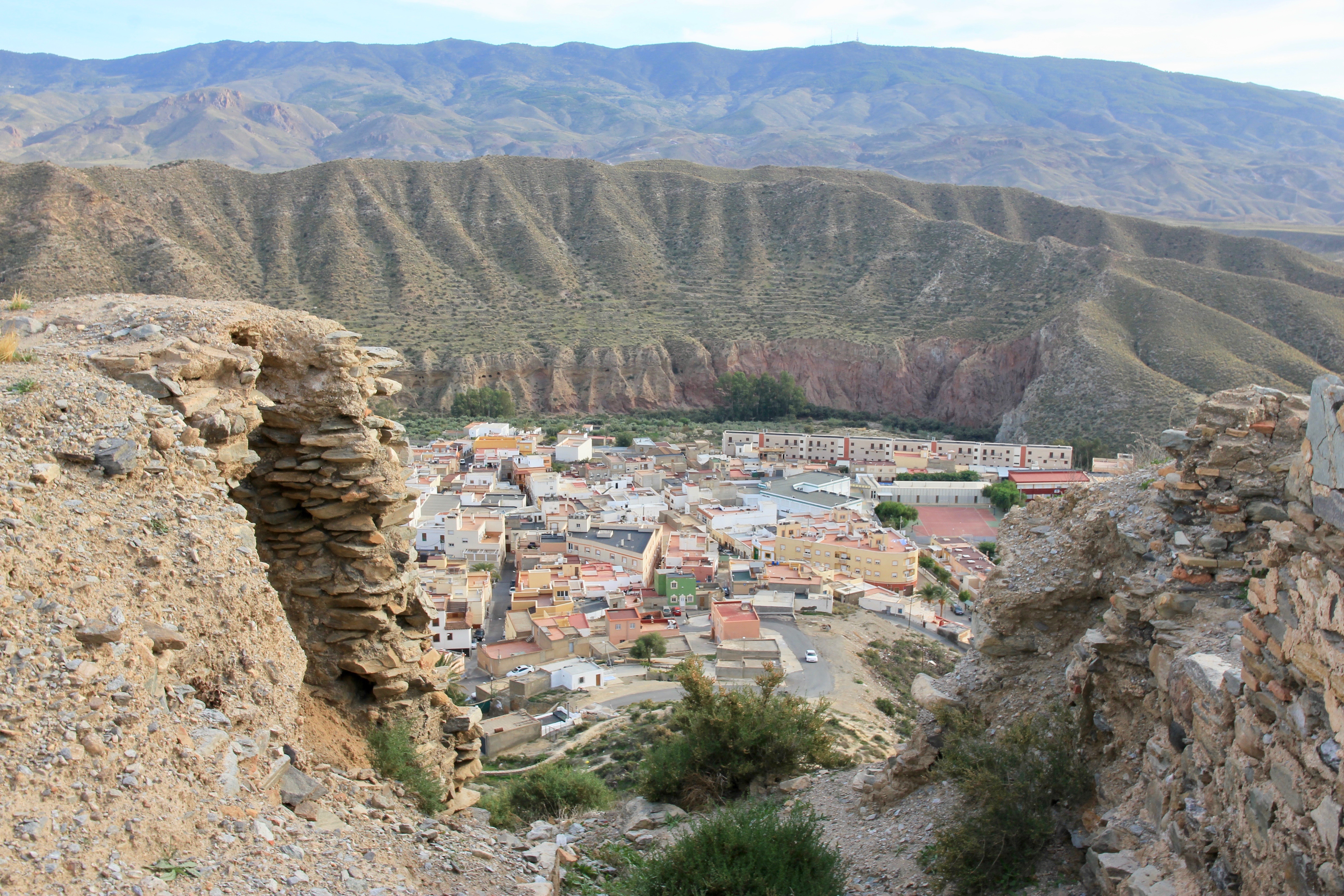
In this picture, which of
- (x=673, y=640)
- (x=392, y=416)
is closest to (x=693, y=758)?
Result: (x=673, y=640)

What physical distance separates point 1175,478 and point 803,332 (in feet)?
226

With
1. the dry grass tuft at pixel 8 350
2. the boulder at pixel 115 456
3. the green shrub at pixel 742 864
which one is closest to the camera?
the boulder at pixel 115 456

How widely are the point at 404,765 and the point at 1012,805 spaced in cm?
513

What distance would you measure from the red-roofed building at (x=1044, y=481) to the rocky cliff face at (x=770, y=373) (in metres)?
17.6

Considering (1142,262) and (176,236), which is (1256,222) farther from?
(176,236)

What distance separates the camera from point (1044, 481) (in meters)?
51.7

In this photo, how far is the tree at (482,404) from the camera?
6644 cm

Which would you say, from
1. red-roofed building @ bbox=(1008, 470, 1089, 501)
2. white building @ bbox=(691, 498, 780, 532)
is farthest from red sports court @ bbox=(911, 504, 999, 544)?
white building @ bbox=(691, 498, 780, 532)

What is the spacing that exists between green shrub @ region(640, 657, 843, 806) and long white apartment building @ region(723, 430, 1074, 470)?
48400 millimetres

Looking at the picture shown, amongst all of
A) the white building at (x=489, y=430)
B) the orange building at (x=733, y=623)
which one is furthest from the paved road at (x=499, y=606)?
the white building at (x=489, y=430)

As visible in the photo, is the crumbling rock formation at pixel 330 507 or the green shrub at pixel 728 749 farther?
the green shrub at pixel 728 749

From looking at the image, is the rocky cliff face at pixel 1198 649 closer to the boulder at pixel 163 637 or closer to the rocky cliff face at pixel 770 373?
the boulder at pixel 163 637

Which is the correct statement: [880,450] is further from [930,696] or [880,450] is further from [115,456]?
[115,456]

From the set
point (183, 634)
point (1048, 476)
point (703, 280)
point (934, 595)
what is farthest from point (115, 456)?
point (703, 280)
